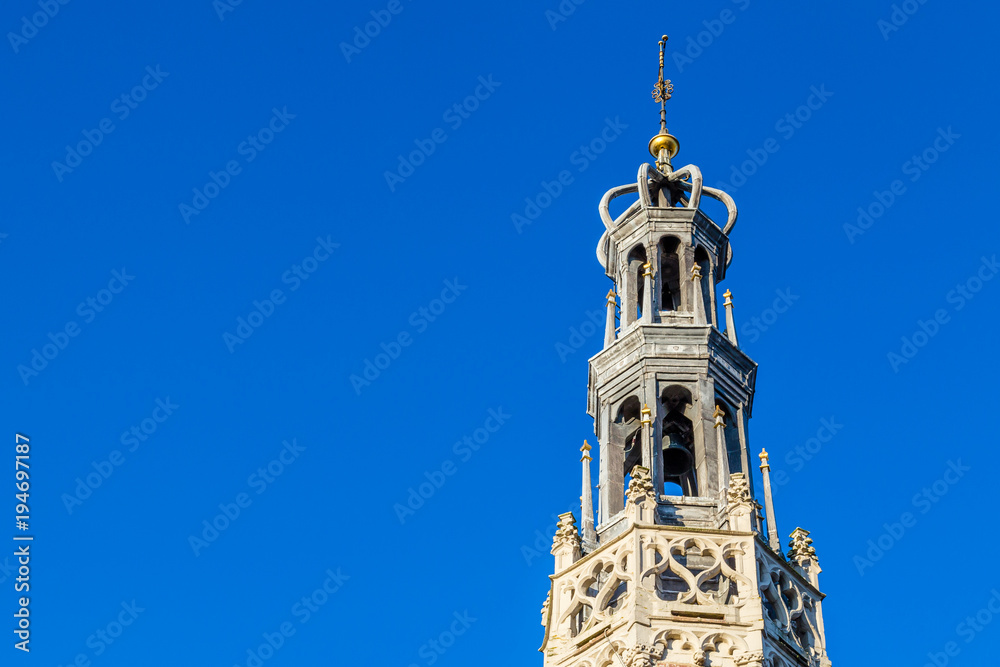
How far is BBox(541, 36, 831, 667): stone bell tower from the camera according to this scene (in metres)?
31.0

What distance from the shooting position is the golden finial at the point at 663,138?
43.9 meters

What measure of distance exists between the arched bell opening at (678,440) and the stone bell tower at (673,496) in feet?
0.12

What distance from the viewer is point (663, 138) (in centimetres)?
4447

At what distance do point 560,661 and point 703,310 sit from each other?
1070 centimetres

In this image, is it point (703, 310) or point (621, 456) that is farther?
point (703, 310)

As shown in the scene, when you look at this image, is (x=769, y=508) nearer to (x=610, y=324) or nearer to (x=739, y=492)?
(x=739, y=492)

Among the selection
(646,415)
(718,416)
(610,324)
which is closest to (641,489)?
(646,415)

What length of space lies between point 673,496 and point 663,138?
13.2 meters

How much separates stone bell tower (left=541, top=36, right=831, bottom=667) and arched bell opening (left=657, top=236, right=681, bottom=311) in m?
0.04

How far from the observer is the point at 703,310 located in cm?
3922

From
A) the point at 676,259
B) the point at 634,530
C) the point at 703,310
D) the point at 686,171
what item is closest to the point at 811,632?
the point at 634,530

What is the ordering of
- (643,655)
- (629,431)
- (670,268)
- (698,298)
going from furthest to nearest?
(670,268), (698,298), (629,431), (643,655)

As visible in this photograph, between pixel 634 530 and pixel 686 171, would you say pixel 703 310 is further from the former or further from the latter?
pixel 634 530

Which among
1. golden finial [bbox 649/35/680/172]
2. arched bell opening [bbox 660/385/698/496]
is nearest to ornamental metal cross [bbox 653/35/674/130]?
golden finial [bbox 649/35/680/172]
